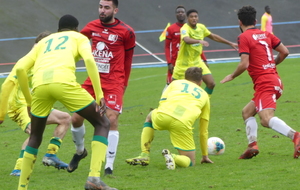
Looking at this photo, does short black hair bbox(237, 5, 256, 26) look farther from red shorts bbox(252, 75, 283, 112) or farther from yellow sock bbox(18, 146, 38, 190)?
yellow sock bbox(18, 146, 38, 190)

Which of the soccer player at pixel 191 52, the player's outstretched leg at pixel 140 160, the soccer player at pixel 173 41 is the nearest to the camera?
the player's outstretched leg at pixel 140 160

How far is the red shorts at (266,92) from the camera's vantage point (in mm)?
7590

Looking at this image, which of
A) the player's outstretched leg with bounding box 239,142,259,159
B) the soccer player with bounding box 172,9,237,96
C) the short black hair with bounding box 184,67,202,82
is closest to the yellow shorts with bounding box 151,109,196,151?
the short black hair with bounding box 184,67,202,82

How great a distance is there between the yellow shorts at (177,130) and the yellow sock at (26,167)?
207cm

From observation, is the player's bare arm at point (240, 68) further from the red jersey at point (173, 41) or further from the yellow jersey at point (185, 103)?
the red jersey at point (173, 41)

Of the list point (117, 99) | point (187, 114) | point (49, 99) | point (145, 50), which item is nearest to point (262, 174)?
point (187, 114)

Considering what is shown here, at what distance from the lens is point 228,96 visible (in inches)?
583

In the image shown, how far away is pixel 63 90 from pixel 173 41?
28.2 feet

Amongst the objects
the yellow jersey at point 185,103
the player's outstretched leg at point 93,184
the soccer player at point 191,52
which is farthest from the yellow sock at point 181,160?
the soccer player at point 191,52

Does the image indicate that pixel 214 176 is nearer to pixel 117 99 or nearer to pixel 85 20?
pixel 117 99

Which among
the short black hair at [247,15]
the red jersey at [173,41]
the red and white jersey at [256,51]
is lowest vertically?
the red and white jersey at [256,51]

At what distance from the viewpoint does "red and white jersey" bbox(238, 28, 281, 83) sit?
7.78 m

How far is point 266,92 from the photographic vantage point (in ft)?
25.1

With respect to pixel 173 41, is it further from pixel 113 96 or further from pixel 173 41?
pixel 113 96
